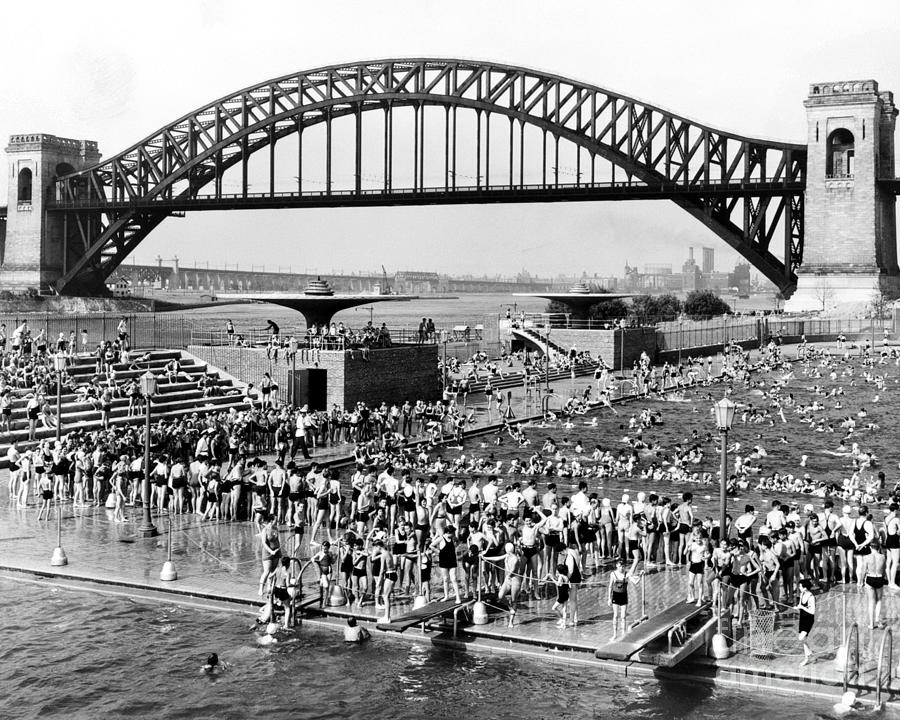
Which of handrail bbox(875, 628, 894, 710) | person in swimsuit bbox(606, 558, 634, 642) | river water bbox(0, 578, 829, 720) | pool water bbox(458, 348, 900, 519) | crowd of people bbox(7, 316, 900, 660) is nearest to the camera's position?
handrail bbox(875, 628, 894, 710)

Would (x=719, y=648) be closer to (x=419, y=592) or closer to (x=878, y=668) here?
(x=878, y=668)

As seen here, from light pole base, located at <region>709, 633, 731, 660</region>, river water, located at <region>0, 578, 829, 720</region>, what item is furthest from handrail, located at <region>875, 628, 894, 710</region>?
light pole base, located at <region>709, 633, 731, 660</region>

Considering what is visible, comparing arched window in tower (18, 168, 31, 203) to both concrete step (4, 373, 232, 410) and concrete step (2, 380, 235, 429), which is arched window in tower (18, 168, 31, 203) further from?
concrete step (2, 380, 235, 429)

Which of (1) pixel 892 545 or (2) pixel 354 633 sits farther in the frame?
(1) pixel 892 545

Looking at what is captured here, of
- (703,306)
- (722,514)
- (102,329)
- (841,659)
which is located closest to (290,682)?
(722,514)

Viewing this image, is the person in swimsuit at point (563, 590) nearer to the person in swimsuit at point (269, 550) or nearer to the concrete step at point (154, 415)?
the person in swimsuit at point (269, 550)

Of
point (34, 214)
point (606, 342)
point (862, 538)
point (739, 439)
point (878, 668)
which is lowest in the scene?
point (878, 668)

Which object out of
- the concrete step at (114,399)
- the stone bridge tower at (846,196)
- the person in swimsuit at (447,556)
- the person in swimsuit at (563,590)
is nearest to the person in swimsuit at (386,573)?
the person in swimsuit at (447,556)

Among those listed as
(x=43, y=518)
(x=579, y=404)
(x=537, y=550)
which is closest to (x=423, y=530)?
(x=537, y=550)
